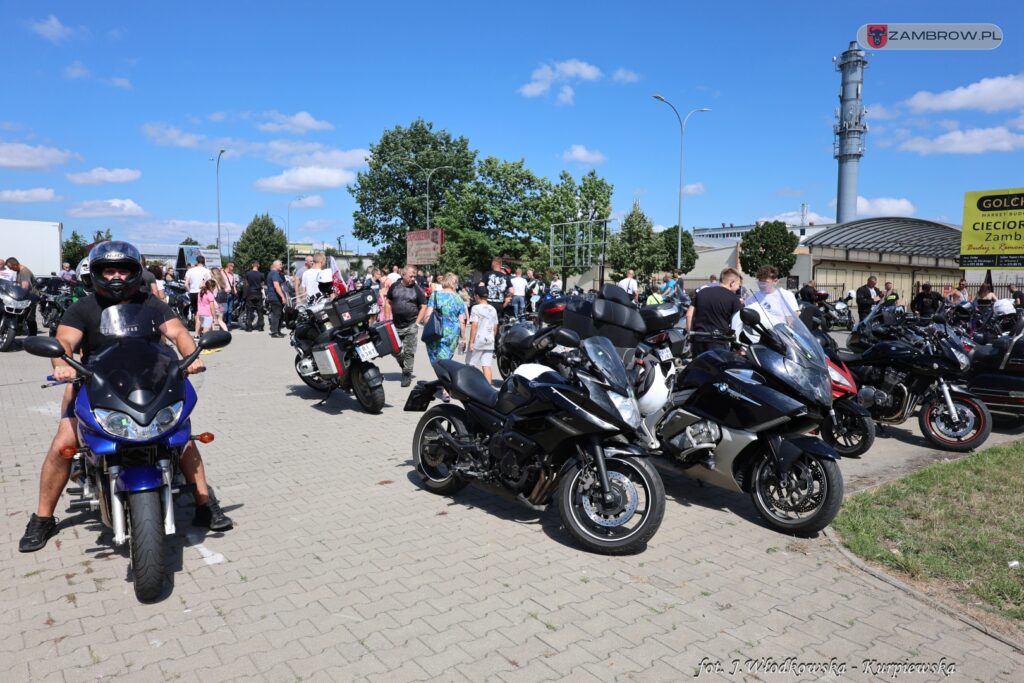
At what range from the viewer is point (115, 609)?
350 centimetres

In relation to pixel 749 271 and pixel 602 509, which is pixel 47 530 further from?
pixel 749 271

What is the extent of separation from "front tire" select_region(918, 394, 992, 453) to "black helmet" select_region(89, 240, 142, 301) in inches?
283

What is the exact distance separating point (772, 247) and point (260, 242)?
55452 mm

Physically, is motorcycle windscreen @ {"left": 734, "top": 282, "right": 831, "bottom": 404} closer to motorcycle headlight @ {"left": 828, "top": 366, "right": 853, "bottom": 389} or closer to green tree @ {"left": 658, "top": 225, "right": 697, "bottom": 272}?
motorcycle headlight @ {"left": 828, "top": 366, "right": 853, "bottom": 389}

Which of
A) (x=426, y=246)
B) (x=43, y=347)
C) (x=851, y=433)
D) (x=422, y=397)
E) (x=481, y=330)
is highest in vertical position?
(x=426, y=246)

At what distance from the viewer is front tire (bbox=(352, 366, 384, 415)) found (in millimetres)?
8258

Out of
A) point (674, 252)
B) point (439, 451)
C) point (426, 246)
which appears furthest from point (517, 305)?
point (674, 252)

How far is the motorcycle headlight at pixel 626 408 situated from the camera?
4129mm

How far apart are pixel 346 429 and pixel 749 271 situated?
5286cm

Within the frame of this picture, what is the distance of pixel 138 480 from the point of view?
345 cm

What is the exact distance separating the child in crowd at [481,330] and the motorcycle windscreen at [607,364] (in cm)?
449

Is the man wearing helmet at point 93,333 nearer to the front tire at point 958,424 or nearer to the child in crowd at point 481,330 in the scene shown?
the child in crowd at point 481,330

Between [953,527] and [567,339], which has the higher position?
Result: [567,339]

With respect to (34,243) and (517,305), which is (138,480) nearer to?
(517,305)
